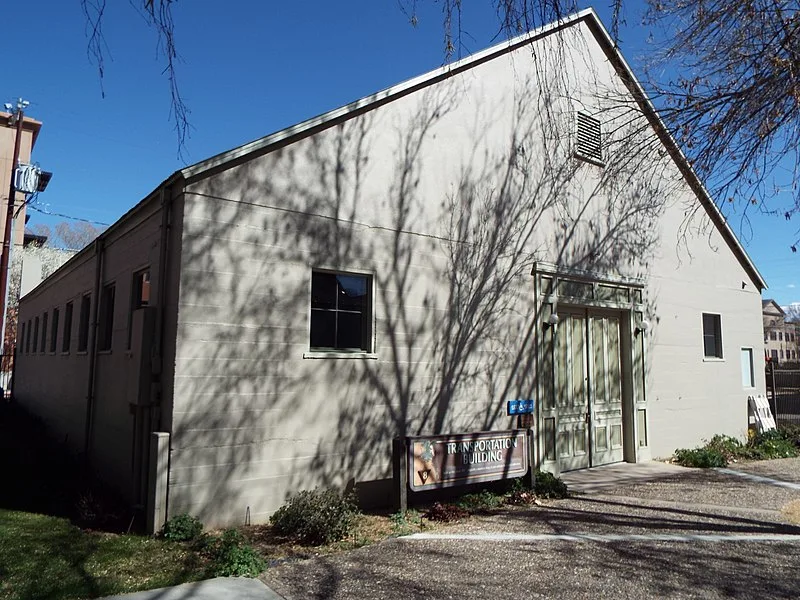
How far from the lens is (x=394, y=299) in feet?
25.8

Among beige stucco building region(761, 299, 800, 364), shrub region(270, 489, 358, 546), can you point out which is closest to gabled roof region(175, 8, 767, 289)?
shrub region(270, 489, 358, 546)

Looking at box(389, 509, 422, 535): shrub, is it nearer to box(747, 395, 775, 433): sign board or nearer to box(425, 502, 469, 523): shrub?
box(425, 502, 469, 523): shrub

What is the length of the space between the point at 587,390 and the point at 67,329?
10.9m

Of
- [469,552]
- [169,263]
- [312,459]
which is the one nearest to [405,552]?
[469,552]

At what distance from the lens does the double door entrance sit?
10.0 metres

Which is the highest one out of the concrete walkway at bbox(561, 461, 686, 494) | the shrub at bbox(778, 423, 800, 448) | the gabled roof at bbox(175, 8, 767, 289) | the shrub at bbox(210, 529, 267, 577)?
the gabled roof at bbox(175, 8, 767, 289)

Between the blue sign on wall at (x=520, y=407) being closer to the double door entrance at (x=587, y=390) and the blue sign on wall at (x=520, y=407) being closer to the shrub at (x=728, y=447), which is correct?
the double door entrance at (x=587, y=390)

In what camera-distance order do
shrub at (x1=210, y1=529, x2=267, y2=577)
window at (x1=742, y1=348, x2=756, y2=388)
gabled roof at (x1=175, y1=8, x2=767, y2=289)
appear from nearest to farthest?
shrub at (x1=210, y1=529, x2=267, y2=577), gabled roof at (x1=175, y1=8, x2=767, y2=289), window at (x1=742, y1=348, x2=756, y2=388)

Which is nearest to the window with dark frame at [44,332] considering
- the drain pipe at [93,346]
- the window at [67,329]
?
the window at [67,329]

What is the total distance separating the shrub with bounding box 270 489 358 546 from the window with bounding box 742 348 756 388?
1209 cm

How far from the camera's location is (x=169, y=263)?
664 cm

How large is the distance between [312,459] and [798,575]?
4.95 m

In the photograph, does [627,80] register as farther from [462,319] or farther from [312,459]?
[312,459]

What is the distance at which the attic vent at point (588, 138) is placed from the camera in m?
11.1
